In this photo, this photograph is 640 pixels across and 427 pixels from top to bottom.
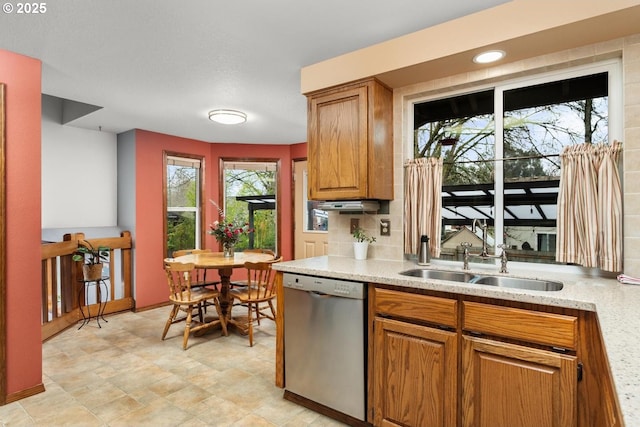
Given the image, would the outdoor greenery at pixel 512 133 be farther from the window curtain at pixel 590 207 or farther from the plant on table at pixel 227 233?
the plant on table at pixel 227 233

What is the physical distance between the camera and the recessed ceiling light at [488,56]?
2129 mm

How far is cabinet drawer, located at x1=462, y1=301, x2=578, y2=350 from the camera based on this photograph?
5.00 ft

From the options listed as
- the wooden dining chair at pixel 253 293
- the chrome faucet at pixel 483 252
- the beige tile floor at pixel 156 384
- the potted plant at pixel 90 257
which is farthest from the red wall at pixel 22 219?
the chrome faucet at pixel 483 252

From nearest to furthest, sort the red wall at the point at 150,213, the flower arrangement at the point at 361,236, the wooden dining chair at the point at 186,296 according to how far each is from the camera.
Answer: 1. the flower arrangement at the point at 361,236
2. the wooden dining chair at the point at 186,296
3. the red wall at the point at 150,213

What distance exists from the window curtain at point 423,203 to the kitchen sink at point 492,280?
242 mm

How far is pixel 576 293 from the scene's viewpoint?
1621 millimetres

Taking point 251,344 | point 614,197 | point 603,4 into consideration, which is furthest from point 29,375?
point 603,4

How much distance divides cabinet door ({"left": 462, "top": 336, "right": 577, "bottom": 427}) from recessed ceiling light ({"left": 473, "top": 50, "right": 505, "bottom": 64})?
1688mm

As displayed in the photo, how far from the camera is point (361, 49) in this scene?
8.23 ft

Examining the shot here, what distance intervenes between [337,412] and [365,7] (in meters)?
2.48

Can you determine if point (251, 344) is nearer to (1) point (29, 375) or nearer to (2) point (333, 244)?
(2) point (333, 244)

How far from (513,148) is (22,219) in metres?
3.50

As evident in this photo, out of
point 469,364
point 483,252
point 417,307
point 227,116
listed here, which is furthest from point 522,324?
point 227,116

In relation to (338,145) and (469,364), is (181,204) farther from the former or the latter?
(469,364)
